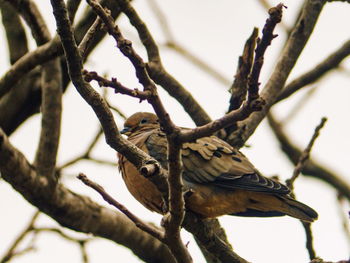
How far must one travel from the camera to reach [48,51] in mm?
4508

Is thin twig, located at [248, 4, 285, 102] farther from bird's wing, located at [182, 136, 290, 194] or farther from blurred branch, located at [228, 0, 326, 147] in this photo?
blurred branch, located at [228, 0, 326, 147]

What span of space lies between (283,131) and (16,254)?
127 inches

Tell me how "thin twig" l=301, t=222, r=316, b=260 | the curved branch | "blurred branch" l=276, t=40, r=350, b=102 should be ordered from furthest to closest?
1. "blurred branch" l=276, t=40, r=350, b=102
2. the curved branch
3. "thin twig" l=301, t=222, r=316, b=260

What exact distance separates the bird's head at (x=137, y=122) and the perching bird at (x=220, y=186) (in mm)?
1028

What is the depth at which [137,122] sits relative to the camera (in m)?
6.21

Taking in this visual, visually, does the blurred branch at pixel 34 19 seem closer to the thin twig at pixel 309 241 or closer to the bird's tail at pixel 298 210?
the bird's tail at pixel 298 210

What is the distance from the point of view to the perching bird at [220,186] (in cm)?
466

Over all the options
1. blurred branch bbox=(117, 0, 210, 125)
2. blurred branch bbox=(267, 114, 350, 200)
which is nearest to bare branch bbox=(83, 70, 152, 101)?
blurred branch bbox=(117, 0, 210, 125)

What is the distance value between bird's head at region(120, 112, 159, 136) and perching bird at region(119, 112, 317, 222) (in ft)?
3.37

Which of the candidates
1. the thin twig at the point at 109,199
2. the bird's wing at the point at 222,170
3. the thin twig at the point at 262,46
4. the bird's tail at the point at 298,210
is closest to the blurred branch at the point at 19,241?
the bird's wing at the point at 222,170

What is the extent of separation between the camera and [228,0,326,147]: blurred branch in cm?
546

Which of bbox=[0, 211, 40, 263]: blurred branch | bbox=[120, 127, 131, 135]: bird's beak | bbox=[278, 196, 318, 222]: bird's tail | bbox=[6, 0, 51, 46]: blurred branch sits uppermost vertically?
bbox=[6, 0, 51, 46]: blurred branch

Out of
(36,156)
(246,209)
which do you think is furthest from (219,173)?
(36,156)

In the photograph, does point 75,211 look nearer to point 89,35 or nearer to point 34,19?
point 34,19
